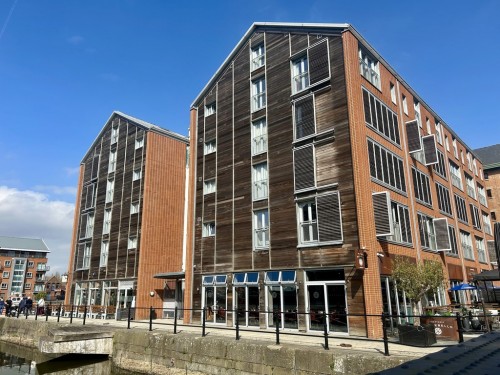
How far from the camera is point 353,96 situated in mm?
17031

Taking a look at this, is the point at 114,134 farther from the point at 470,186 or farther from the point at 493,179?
the point at 493,179

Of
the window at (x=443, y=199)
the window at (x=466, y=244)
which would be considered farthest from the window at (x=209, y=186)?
the window at (x=466, y=244)

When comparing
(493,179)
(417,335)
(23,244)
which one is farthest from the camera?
(23,244)

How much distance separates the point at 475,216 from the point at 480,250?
3.15 m

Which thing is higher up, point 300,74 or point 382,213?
point 300,74

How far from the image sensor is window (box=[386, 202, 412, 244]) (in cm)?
1814

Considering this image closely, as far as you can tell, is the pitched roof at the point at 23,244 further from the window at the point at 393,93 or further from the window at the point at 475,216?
the window at the point at 475,216

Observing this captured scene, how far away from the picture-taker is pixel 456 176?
102 feet

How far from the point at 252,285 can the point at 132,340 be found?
6.12 meters

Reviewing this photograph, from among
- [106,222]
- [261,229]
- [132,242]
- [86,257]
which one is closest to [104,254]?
[106,222]

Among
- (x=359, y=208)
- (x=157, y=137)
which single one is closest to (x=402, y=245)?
(x=359, y=208)

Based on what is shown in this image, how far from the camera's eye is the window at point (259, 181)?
1962 cm

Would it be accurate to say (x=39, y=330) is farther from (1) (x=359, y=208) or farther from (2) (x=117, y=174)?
(1) (x=359, y=208)

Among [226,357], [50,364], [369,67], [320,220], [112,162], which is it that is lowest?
[50,364]
